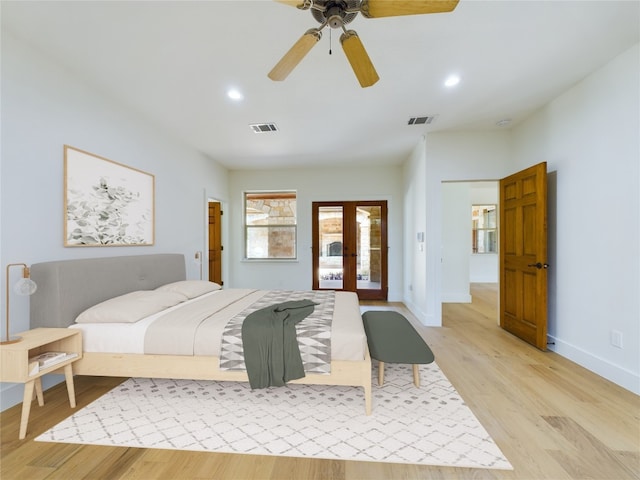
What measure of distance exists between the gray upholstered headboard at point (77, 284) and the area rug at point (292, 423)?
0.74m

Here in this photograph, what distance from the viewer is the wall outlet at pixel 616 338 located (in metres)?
2.27

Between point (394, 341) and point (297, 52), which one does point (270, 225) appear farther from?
point (297, 52)

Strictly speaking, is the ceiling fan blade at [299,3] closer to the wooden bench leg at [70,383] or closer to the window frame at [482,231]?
the wooden bench leg at [70,383]

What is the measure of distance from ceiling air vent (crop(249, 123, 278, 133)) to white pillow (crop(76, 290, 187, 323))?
2378 mm

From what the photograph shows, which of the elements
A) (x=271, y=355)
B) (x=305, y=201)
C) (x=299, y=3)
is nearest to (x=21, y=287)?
(x=271, y=355)

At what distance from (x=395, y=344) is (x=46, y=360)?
2.46 m

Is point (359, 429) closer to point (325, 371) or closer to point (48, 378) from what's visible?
point (325, 371)

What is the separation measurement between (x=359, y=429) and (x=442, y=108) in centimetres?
327

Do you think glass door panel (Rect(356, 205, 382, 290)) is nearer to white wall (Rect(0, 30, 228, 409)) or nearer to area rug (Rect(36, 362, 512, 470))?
area rug (Rect(36, 362, 512, 470))

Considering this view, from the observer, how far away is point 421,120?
3379 mm

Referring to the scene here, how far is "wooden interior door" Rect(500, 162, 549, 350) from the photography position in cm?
293

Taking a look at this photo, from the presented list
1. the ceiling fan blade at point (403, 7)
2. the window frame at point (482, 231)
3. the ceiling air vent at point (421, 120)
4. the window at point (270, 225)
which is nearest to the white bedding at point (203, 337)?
the ceiling fan blade at point (403, 7)

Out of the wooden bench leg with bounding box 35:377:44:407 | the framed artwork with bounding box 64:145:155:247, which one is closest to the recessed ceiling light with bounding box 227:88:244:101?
the framed artwork with bounding box 64:145:155:247

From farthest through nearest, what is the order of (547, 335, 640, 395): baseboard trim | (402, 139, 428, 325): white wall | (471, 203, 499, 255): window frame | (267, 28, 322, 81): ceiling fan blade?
(471, 203, 499, 255): window frame, (402, 139, 428, 325): white wall, (547, 335, 640, 395): baseboard trim, (267, 28, 322, 81): ceiling fan blade
